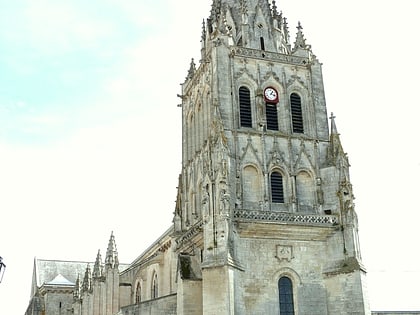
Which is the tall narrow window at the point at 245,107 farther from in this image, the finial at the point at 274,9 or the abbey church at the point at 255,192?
the finial at the point at 274,9

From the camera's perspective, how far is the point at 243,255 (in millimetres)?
A: 27797

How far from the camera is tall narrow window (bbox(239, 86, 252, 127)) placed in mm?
31203

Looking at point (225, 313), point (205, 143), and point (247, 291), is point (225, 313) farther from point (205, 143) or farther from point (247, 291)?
point (205, 143)

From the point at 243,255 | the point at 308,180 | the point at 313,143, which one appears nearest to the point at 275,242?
the point at 243,255

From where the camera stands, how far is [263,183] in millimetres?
29609

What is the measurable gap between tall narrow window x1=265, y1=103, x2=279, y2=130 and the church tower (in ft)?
0.19

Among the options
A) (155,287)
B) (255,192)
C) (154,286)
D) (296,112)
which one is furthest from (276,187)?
(154,286)

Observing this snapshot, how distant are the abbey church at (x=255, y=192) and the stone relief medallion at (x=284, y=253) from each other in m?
0.05

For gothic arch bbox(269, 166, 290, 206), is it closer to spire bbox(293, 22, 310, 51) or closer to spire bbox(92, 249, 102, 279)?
spire bbox(293, 22, 310, 51)

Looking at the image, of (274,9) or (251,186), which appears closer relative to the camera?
(251,186)

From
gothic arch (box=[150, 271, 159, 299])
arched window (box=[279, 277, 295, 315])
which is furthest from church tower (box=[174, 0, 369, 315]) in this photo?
gothic arch (box=[150, 271, 159, 299])

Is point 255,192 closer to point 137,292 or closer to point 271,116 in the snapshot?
point 271,116

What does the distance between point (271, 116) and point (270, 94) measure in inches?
50.4

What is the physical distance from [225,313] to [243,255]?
11.8 feet
